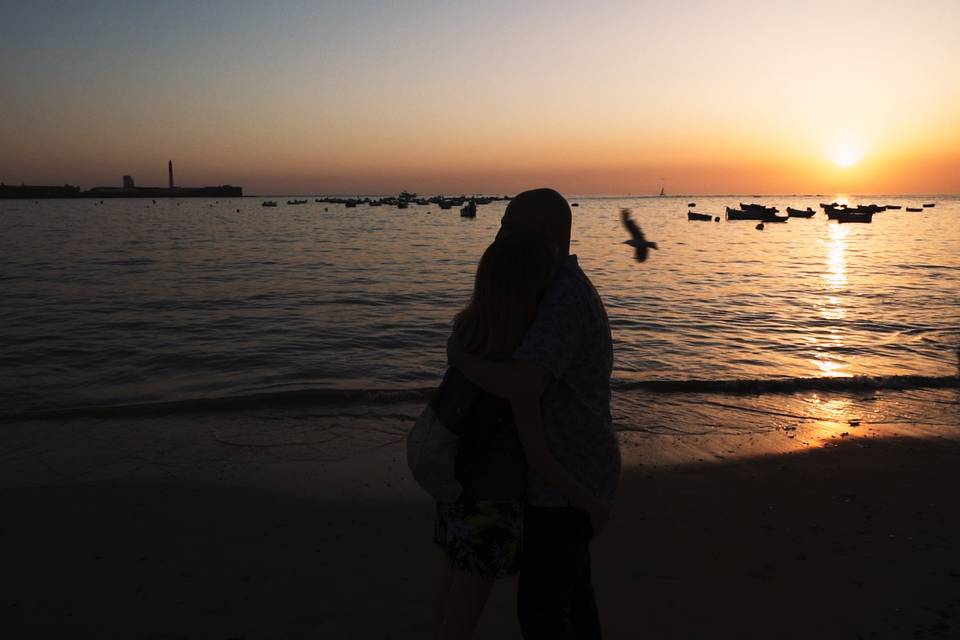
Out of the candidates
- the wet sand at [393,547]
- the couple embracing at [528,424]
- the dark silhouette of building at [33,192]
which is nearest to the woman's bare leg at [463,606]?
the couple embracing at [528,424]

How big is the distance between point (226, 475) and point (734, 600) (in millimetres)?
4506

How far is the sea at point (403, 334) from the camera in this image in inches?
383

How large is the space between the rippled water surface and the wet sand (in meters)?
4.00

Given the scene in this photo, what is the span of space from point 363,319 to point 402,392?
24.1ft

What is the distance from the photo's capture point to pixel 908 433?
7.83 metres

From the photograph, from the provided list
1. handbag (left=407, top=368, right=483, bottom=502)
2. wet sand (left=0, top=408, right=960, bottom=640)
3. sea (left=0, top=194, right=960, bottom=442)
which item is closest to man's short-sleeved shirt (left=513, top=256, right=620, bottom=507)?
handbag (left=407, top=368, right=483, bottom=502)

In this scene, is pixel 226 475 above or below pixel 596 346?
below

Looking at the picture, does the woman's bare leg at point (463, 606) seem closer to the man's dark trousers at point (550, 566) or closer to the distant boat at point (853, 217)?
the man's dark trousers at point (550, 566)

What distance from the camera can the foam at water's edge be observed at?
29.0 ft

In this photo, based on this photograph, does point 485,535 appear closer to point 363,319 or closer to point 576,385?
point 576,385

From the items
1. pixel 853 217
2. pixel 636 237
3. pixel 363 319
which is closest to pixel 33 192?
pixel 853 217

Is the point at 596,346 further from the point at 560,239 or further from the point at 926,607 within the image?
the point at 926,607

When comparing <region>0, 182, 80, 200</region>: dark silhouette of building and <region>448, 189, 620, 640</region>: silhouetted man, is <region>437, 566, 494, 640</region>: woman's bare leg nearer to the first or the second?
<region>448, 189, 620, 640</region>: silhouetted man

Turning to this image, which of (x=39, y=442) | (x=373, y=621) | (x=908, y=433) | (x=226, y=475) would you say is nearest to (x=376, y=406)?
(x=226, y=475)
